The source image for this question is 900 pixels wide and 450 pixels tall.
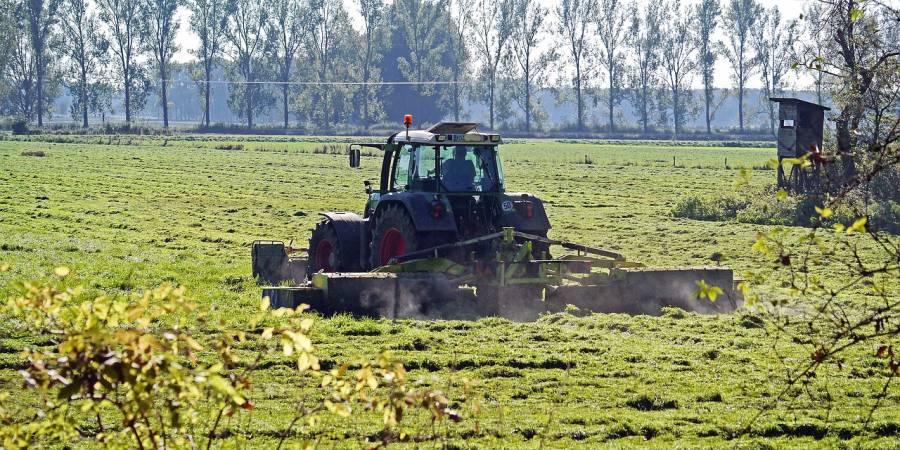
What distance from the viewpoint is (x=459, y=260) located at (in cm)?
1595

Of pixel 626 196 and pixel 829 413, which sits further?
pixel 626 196

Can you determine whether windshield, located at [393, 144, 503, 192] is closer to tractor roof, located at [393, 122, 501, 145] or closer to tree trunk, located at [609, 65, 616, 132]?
tractor roof, located at [393, 122, 501, 145]

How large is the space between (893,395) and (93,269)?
12.8 metres

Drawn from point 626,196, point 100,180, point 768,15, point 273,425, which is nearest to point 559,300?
point 273,425

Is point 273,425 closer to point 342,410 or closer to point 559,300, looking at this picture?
point 342,410

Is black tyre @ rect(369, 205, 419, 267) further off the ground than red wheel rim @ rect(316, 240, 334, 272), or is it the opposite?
black tyre @ rect(369, 205, 419, 267)

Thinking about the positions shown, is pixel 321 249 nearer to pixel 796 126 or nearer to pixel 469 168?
pixel 469 168

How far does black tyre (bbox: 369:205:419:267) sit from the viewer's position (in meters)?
16.1

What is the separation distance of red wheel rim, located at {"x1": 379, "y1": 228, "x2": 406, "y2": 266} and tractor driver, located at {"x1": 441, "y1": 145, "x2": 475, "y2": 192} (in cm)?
95

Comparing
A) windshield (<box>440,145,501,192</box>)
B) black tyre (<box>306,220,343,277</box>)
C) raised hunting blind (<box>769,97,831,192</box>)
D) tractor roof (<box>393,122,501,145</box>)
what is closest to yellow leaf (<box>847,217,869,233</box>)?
tractor roof (<box>393,122,501,145</box>)

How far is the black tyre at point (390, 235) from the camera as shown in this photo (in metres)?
16.1

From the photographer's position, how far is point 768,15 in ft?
389

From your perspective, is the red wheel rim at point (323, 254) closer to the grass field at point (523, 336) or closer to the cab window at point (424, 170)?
the grass field at point (523, 336)

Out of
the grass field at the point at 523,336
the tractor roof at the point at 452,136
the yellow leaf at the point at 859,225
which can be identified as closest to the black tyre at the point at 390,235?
the tractor roof at the point at 452,136
